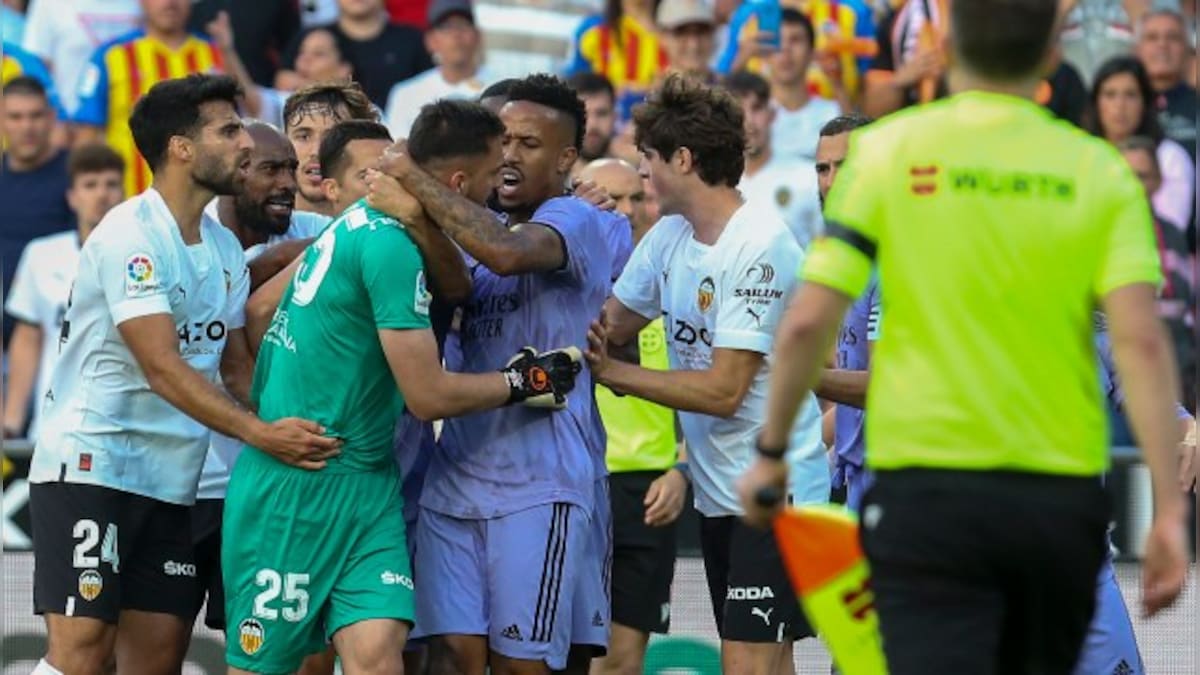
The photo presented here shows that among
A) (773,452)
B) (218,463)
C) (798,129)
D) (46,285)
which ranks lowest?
(218,463)

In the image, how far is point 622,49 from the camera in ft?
46.3

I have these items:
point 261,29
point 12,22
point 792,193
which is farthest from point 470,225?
point 12,22

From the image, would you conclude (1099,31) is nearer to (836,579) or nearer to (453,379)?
(453,379)

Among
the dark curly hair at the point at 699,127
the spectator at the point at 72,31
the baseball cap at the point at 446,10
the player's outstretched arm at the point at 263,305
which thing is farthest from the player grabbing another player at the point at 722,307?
the spectator at the point at 72,31

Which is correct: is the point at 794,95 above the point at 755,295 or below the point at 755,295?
above

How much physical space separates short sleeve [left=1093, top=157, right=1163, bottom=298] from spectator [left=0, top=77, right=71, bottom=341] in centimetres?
920

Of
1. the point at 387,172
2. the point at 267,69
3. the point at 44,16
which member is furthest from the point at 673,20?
the point at 387,172

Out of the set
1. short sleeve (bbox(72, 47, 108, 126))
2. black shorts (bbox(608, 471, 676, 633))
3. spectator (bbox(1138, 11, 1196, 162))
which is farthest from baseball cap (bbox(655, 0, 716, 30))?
black shorts (bbox(608, 471, 676, 633))

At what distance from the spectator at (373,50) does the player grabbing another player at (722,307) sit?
5.97 meters

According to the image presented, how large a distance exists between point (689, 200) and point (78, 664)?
267 cm

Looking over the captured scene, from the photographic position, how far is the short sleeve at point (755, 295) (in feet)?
25.5

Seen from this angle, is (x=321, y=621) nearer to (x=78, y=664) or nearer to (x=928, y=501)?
(x=78, y=664)

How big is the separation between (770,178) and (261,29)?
11.5 feet

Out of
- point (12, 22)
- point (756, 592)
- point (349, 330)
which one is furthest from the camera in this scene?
point (12, 22)
